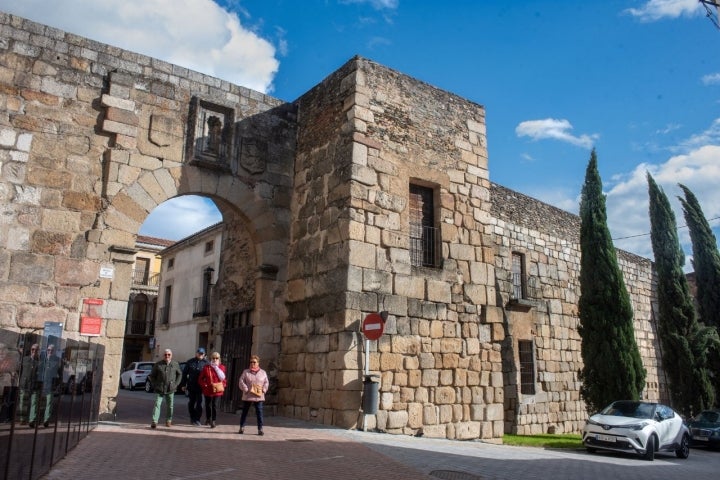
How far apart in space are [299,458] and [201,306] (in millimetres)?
18089

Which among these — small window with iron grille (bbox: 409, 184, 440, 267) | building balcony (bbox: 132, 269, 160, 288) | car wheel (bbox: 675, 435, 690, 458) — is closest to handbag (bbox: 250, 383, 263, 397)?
small window with iron grille (bbox: 409, 184, 440, 267)

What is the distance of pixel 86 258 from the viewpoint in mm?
8641

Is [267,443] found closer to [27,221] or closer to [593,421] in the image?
[27,221]

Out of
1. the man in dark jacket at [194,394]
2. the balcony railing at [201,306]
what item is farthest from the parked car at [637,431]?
the balcony railing at [201,306]

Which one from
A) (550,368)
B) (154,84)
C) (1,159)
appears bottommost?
(550,368)

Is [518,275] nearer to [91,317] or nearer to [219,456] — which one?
[91,317]

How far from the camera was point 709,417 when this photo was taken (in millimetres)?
14750

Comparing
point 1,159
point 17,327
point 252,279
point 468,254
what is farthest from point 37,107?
point 468,254

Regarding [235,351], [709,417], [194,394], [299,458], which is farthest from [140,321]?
[299,458]

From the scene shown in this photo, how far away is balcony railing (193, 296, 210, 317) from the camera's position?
2269cm

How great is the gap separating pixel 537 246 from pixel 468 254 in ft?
19.0

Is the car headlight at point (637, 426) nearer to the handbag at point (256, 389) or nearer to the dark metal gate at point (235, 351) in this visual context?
the handbag at point (256, 389)

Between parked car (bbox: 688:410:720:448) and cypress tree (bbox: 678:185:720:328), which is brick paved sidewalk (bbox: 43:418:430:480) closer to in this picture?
parked car (bbox: 688:410:720:448)

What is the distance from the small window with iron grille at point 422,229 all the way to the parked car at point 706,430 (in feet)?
28.8
